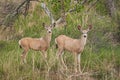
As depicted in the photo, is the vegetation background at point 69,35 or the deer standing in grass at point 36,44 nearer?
the vegetation background at point 69,35

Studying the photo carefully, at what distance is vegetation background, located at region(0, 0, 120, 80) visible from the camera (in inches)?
374

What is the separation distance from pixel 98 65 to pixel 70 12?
2848 millimetres

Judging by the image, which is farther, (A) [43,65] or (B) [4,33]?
(B) [4,33]

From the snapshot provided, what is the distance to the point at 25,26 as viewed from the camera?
13.3 m

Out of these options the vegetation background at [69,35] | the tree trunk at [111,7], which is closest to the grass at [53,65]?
the vegetation background at [69,35]

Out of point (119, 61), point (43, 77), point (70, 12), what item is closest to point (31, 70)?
point (43, 77)

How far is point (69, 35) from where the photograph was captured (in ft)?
39.2

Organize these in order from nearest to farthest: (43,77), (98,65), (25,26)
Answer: (43,77) < (98,65) < (25,26)

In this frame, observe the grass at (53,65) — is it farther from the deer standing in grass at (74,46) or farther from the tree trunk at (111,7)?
the tree trunk at (111,7)

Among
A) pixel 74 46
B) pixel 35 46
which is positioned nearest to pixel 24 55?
pixel 35 46

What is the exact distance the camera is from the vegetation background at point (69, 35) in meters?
9.49

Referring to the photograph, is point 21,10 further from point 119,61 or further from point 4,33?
point 119,61

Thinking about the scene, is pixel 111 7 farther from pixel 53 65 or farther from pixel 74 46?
pixel 53 65

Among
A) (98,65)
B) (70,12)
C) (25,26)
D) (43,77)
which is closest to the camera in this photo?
(43,77)
